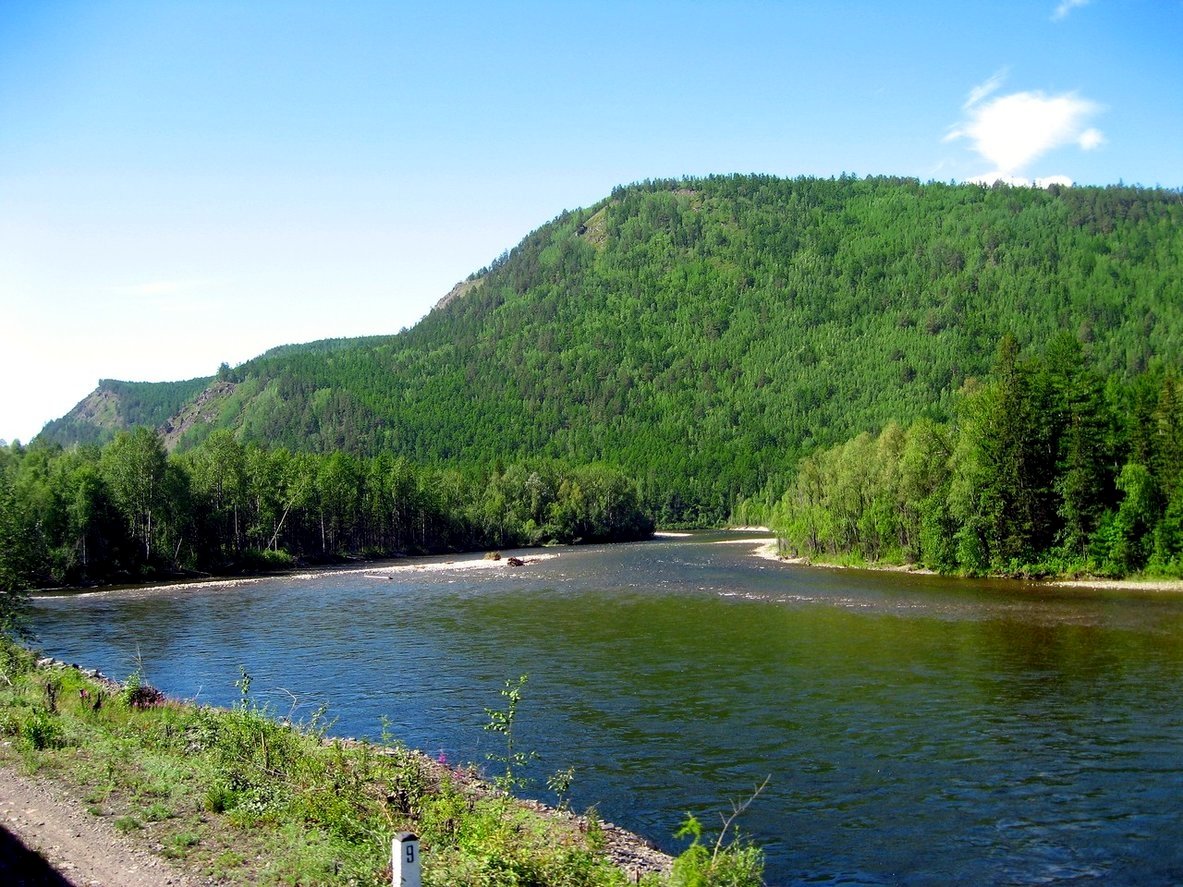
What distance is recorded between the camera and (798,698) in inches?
1259

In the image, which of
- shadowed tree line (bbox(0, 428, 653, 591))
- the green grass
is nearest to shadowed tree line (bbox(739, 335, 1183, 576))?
the green grass

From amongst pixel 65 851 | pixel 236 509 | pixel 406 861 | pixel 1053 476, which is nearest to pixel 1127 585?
pixel 1053 476

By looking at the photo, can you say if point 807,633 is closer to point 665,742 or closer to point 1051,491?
point 665,742

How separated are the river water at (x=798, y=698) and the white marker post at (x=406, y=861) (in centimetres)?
882

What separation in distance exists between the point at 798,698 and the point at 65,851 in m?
24.7

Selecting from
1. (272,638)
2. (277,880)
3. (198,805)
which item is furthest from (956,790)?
(272,638)

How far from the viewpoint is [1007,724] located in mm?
27828

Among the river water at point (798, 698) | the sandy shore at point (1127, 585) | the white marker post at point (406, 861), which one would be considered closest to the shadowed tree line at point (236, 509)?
the river water at point (798, 698)

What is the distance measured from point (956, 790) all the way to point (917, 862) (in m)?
4.90

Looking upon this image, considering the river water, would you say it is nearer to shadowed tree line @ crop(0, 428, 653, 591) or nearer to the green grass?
the green grass

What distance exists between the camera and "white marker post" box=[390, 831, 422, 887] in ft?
37.3

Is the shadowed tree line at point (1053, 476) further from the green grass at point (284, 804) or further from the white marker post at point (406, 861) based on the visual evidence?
the white marker post at point (406, 861)

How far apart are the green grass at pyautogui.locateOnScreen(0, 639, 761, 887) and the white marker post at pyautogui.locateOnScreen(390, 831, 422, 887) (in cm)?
125

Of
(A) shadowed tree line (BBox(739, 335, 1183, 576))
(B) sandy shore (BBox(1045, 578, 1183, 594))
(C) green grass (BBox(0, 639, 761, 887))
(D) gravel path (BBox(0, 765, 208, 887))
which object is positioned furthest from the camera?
(A) shadowed tree line (BBox(739, 335, 1183, 576))
